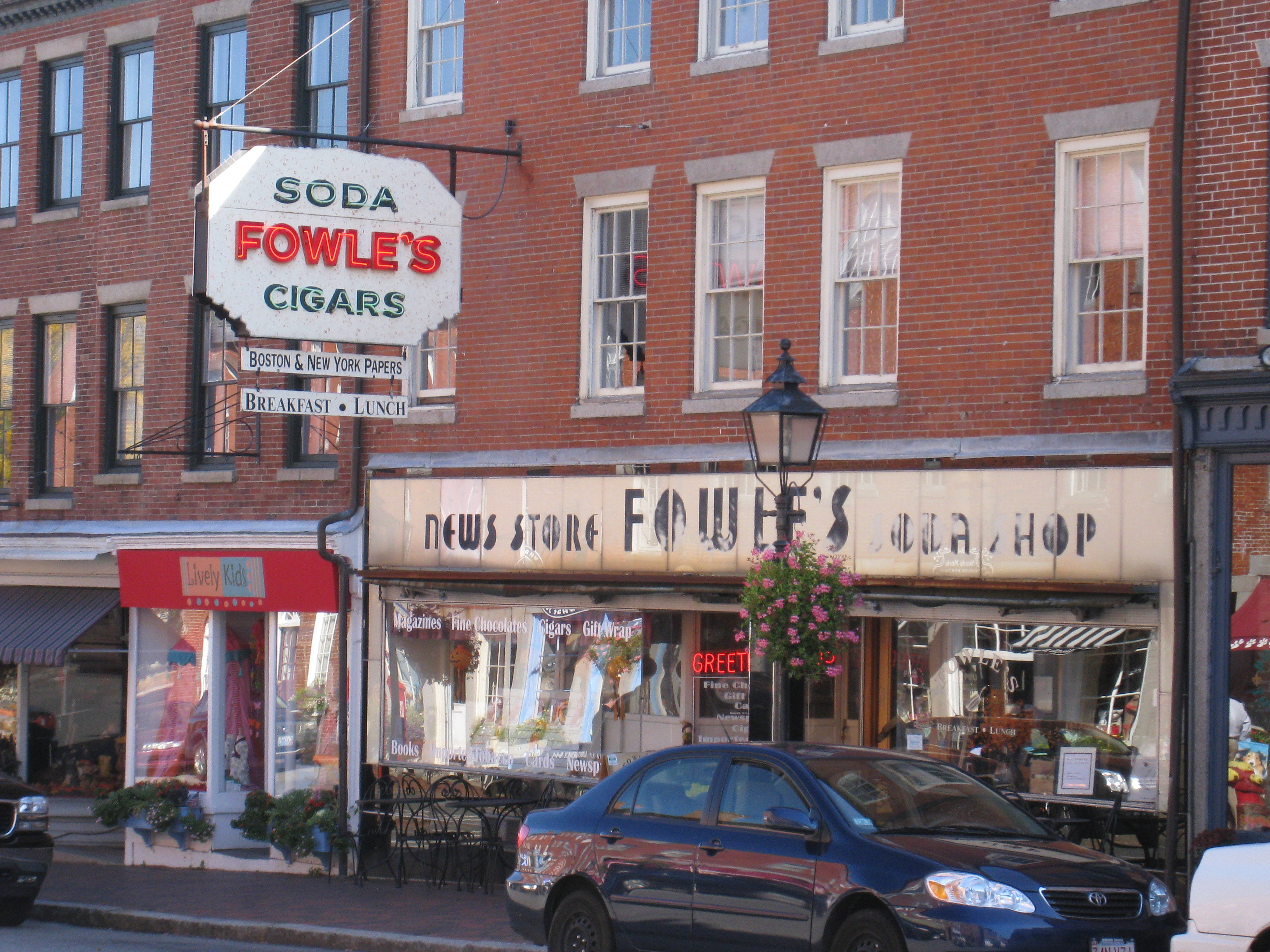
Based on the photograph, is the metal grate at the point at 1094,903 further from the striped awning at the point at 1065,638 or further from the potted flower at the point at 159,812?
the potted flower at the point at 159,812

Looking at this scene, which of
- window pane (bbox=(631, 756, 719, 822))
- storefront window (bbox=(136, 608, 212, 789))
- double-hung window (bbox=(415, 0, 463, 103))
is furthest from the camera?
storefront window (bbox=(136, 608, 212, 789))

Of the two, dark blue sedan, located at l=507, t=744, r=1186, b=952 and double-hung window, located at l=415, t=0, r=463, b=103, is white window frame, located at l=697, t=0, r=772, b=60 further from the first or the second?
dark blue sedan, located at l=507, t=744, r=1186, b=952

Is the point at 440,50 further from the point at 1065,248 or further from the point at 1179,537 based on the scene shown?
the point at 1179,537

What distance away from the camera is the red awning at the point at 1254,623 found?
Result: 12.3m

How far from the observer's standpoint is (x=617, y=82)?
53.1 ft

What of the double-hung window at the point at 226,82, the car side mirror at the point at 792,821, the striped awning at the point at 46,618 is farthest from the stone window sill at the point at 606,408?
the striped awning at the point at 46,618

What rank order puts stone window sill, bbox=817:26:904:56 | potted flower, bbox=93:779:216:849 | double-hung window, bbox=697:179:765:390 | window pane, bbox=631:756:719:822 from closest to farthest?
window pane, bbox=631:756:719:822 < stone window sill, bbox=817:26:904:56 < double-hung window, bbox=697:179:765:390 < potted flower, bbox=93:779:216:849

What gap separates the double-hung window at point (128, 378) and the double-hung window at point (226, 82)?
90.5 inches

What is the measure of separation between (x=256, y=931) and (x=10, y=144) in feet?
40.5

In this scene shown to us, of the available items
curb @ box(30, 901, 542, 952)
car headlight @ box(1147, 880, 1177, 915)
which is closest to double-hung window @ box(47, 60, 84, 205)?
curb @ box(30, 901, 542, 952)

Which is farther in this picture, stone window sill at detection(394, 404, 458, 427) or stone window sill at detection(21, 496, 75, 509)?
stone window sill at detection(21, 496, 75, 509)

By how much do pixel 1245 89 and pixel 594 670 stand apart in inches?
305

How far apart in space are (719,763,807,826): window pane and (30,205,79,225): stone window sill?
1406cm

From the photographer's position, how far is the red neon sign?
15438 mm
